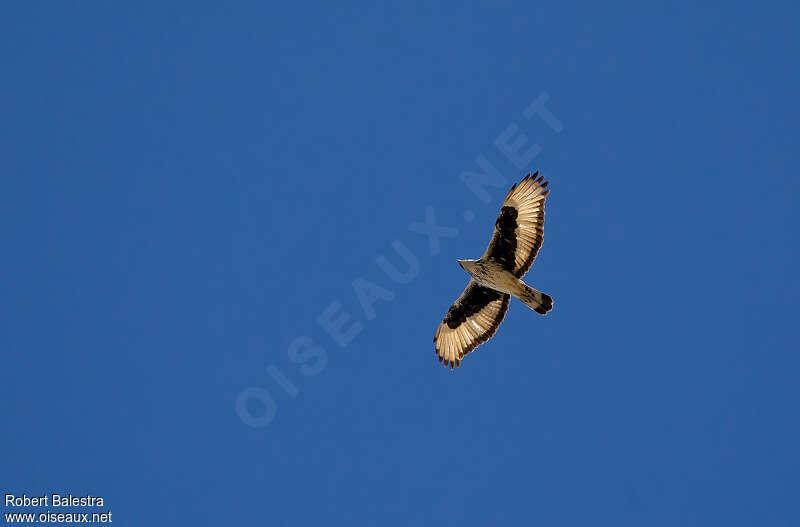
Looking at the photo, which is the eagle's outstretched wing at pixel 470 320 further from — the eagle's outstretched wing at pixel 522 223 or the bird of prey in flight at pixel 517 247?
the eagle's outstretched wing at pixel 522 223

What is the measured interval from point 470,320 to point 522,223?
2.94 metres

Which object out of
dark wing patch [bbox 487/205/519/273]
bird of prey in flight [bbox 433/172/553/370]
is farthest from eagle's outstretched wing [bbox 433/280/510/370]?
dark wing patch [bbox 487/205/519/273]

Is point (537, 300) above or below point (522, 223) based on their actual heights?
below

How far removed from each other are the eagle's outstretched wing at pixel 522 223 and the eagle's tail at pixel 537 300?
392 millimetres

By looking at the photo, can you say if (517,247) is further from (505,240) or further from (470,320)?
(470,320)

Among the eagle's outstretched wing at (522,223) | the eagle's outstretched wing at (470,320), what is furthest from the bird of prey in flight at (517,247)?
the eagle's outstretched wing at (470,320)

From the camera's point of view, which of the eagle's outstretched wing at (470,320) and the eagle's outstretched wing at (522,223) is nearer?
the eagle's outstretched wing at (522,223)

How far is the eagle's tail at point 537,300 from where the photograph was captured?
15.9 metres

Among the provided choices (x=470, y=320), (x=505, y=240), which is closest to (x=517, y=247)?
(x=505, y=240)

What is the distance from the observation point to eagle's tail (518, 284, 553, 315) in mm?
15883

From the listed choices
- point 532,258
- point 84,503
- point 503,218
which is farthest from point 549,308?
point 84,503

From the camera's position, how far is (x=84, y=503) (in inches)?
901

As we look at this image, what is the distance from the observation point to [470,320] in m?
17.6

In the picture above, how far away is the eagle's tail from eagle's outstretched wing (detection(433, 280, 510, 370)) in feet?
4.26
